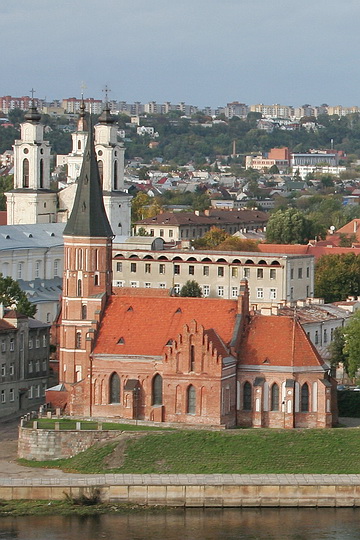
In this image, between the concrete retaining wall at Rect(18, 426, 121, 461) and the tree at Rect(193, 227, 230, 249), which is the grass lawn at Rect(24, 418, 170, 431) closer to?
the concrete retaining wall at Rect(18, 426, 121, 461)

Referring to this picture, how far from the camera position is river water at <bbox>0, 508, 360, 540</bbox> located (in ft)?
227

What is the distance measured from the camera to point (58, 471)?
76812 mm

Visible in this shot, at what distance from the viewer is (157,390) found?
81.3 meters

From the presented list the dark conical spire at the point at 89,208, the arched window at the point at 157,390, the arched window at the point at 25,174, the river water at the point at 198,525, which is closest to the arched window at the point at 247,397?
the arched window at the point at 157,390

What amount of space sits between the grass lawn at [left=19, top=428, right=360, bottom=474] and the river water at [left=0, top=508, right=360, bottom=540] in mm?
2960

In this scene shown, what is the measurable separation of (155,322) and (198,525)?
540 inches

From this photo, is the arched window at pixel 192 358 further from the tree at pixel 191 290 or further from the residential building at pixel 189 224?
the residential building at pixel 189 224

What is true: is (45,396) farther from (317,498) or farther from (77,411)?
(317,498)

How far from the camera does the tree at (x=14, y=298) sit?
3816 inches

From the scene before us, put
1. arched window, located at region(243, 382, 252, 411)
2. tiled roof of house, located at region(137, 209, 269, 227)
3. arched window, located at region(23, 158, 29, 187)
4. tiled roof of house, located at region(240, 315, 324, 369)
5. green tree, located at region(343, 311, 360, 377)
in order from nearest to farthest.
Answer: tiled roof of house, located at region(240, 315, 324, 369)
arched window, located at region(243, 382, 252, 411)
green tree, located at region(343, 311, 360, 377)
arched window, located at region(23, 158, 29, 187)
tiled roof of house, located at region(137, 209, 269, 227)

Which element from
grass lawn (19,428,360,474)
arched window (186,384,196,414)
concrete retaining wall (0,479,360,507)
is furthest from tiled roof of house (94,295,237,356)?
concrete retaining wall (0,479,360,507)

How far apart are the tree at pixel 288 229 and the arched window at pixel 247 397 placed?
238 ft

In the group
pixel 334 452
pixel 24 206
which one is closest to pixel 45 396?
pixel 334 452

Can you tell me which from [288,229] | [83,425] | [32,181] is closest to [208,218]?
[288,229]
